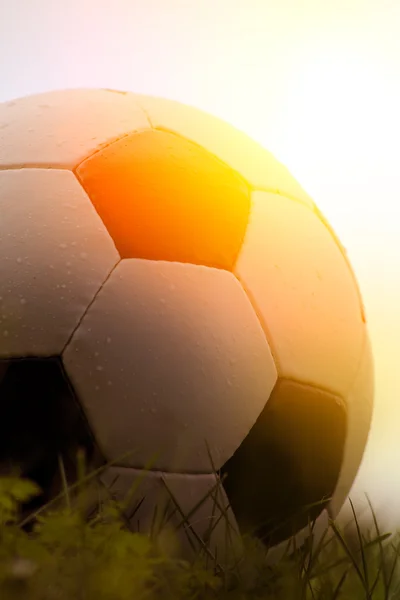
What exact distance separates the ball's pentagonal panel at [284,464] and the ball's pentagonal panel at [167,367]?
18mm

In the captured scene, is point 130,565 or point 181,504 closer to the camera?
point 130,565

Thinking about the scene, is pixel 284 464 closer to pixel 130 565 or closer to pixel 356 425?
pixel 356 425

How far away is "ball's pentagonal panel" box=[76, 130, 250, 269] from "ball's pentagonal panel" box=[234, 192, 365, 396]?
3cm

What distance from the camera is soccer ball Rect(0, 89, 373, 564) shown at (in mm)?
616

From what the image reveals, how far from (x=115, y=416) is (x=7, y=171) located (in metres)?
0.30

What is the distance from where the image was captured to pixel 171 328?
640 millimetres

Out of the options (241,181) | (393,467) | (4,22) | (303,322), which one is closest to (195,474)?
(303,322)

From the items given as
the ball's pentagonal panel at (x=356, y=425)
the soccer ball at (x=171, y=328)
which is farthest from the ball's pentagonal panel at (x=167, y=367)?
the ball's pentagonal panel at (x=356, y=425)

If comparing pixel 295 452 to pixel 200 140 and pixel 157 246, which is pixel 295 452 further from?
pixel 200 140

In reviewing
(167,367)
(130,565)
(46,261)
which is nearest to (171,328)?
(167,367)

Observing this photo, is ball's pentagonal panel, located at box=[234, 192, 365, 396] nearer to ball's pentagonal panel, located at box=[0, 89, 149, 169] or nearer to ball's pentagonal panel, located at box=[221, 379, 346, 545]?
ball's pentagonal panel, located at box=[221, 379, 346, 545]

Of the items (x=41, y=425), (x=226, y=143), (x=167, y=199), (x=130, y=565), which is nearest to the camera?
(x=130, y=565)

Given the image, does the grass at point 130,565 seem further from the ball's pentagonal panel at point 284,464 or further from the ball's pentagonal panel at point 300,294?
the ball's pentagonal panel at point 300,294

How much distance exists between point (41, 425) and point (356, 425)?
0.38 metres
